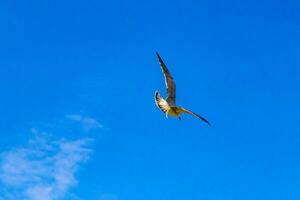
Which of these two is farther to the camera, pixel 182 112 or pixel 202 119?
pixel 182 112

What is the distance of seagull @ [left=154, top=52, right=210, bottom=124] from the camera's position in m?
26.8

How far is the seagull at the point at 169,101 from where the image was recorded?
87.9 ft

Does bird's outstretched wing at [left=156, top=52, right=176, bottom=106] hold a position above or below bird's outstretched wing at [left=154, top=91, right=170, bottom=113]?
above

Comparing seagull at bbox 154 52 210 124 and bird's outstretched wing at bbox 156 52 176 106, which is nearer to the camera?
seagull at bbox 154 52 210 124

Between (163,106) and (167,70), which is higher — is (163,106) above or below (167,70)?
below

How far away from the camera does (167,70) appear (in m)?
28.7

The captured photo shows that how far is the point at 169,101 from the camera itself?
90.8ft

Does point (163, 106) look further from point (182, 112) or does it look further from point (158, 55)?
point (158, 55)

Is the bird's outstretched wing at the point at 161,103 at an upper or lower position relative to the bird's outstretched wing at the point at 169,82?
lower

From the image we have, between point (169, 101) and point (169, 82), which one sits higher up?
point (169, 82)

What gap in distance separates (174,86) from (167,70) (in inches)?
46.4

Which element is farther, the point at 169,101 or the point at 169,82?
the point at 169,82

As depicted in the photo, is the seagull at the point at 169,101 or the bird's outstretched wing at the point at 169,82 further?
the bird's outstretched wing at the point at 169,82

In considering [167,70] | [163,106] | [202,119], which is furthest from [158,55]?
[202,119]
